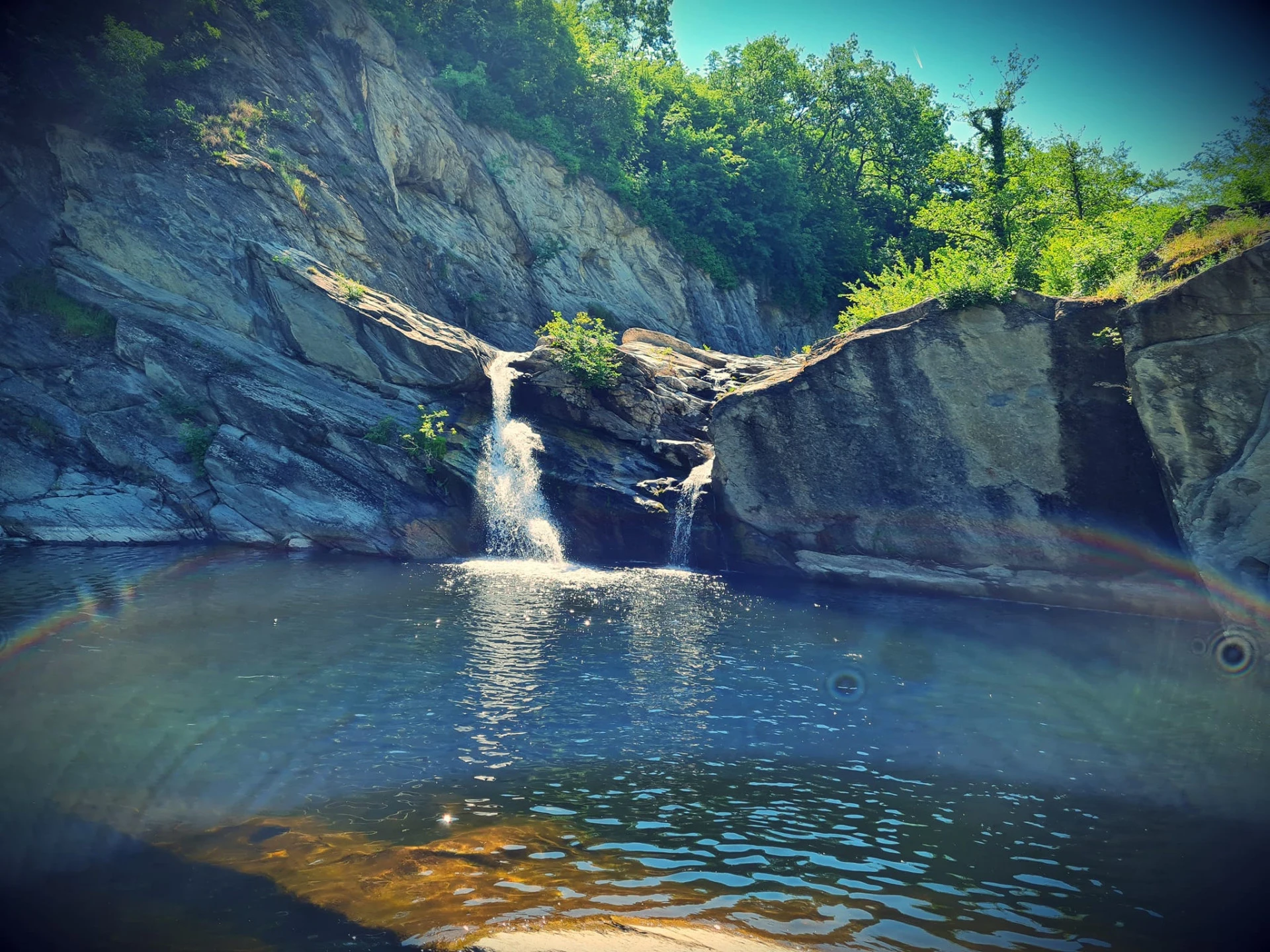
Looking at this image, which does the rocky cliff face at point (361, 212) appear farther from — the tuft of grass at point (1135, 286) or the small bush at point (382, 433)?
the tuft of grass at point (1135, 286)

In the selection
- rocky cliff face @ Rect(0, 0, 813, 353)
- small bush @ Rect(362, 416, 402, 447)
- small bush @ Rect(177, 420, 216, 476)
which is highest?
rocky cliff face @ Rect(0, 0, 813, 353)

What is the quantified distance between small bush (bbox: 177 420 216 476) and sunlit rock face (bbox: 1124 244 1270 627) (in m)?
26.1

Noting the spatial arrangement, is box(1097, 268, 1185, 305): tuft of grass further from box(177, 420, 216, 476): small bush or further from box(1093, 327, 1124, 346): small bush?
box(177, 420, 216, 476): small bush

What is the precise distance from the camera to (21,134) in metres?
26.9

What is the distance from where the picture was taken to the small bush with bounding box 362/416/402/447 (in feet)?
85.5

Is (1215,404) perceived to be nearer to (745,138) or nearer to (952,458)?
(952,458)

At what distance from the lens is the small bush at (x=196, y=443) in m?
25.2

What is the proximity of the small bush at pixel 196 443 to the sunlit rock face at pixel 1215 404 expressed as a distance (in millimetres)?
26123

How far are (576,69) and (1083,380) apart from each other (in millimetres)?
36996

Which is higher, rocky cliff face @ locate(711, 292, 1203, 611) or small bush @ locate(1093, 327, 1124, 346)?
small bush @ locate(1093, 327, 1124, 346)

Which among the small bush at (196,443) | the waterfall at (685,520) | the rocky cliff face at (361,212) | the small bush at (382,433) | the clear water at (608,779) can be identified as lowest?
the clear water at (608,779)

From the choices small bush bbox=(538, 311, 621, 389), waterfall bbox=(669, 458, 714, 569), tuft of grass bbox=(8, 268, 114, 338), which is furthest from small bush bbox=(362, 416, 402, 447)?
waterfall bbox=(669, 458, 714, 569)

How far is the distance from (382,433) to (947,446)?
698 inches

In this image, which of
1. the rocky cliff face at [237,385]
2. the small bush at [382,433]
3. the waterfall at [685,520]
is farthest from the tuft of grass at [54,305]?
the waterfall at [685,520]
